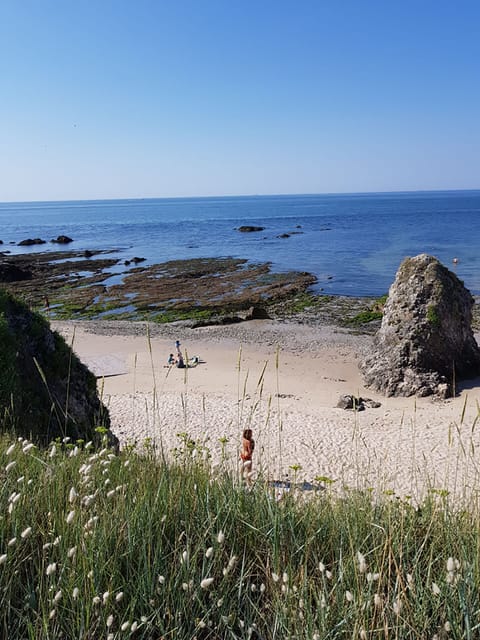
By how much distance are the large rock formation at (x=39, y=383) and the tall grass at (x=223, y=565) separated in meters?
3.71

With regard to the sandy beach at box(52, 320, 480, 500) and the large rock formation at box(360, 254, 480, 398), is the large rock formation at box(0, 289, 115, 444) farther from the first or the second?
the large rock formation at box(360, 254, 480, 398)

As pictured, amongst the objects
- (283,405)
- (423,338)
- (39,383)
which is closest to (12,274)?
(283,405)

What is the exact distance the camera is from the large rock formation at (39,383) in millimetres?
7406

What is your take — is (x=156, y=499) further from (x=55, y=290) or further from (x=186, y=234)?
(x=186, y=234)

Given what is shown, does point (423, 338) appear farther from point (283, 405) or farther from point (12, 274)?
point (12, 274)

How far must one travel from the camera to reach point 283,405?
16938 millimetres

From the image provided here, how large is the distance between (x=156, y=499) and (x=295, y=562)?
99cm

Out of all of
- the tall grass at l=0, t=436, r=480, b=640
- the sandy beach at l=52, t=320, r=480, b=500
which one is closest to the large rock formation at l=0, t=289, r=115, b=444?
the sandy beach at l=52, t=320, r=480, b=500

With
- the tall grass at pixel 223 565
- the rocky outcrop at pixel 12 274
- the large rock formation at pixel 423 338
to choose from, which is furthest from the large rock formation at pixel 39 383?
the rocky outcrop at pixel 12 274

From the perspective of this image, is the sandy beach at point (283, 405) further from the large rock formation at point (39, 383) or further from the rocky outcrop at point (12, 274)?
the rocky outcrop at point (12, 274)

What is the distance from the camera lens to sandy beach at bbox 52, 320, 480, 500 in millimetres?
10477

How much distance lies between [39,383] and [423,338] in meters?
14.1

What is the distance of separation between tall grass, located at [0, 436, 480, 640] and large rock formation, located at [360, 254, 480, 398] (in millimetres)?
14887

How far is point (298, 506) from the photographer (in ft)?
12.8
